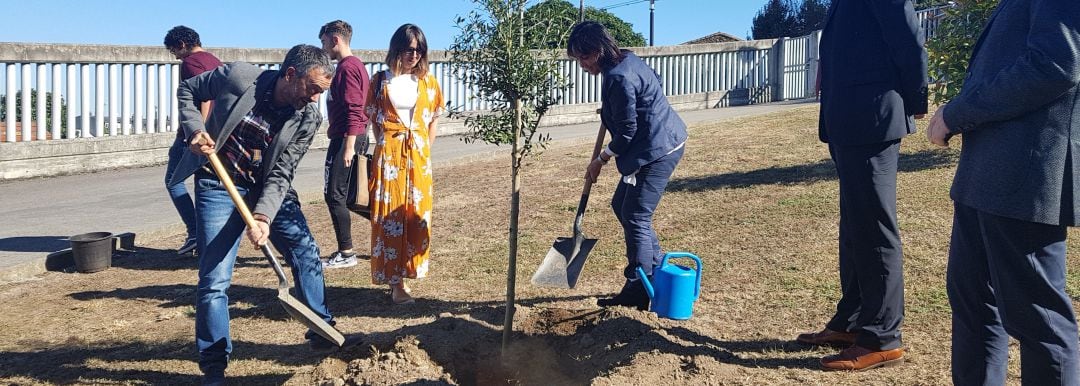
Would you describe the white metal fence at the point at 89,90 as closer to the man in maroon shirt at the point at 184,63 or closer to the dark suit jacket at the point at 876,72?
the man in maroon shirt at the point at 184,63

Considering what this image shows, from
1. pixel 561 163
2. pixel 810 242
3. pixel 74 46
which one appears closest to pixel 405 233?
pixel 810 242

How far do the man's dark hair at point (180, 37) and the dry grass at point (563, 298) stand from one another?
177 centimetres

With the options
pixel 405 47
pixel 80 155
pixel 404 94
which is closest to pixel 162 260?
pixel 404 94

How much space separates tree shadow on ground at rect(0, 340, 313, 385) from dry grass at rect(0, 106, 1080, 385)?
0.04ft

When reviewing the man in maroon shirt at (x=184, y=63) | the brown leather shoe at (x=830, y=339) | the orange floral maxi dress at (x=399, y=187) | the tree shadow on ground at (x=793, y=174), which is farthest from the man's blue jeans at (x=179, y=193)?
the brown leather shoe at (x=830, y=339)

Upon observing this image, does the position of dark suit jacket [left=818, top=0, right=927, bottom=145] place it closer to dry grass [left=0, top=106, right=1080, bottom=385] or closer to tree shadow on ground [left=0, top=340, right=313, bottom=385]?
dry grass [left=0, top=106, right=1080, bottom=385]

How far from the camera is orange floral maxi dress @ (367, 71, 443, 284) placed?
17.9 ft

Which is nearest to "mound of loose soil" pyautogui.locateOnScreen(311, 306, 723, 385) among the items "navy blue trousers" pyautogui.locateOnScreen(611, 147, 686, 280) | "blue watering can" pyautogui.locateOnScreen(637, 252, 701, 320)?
"blue watering can" pyautogui.locateOnScreen(637, 252, 701, 320)

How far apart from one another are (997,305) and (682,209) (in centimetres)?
491

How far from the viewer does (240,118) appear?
402 centimetres

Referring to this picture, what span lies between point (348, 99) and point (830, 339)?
143 inches

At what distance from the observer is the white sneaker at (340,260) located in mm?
6621

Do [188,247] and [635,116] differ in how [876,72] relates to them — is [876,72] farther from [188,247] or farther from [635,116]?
[188,247]

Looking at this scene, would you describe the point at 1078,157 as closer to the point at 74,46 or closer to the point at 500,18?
the point at 500,18
